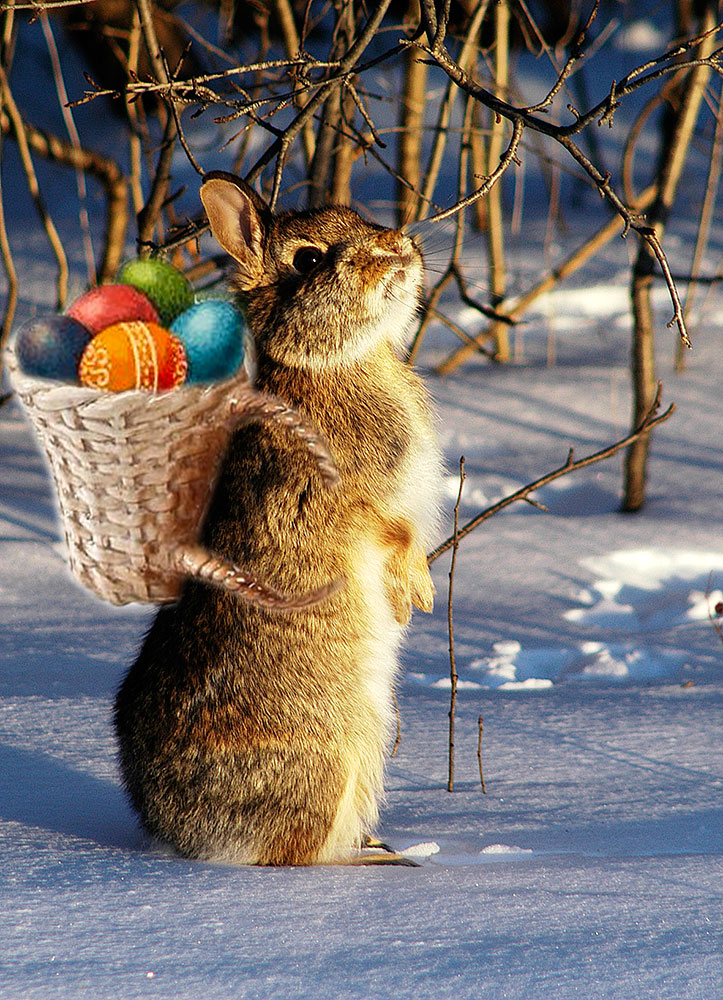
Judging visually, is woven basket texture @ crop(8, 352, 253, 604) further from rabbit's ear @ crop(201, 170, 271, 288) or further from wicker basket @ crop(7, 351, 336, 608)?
rabbit's ear @ crop(201, 170, 271, 288)

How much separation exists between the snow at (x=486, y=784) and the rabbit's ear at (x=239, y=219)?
3.75ft

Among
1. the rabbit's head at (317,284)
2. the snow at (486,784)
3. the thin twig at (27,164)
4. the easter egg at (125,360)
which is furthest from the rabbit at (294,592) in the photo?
the thin twig at (27,164)

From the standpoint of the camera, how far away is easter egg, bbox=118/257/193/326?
5.15 ft

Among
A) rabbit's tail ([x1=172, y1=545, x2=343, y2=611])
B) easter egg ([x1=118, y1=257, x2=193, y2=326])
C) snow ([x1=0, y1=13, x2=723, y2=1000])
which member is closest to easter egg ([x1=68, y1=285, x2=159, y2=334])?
easter egg ([x1=118, y1=257, x2=193, y2=326])

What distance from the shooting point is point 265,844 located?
230cm

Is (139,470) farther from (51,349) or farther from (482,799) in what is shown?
(482,799)

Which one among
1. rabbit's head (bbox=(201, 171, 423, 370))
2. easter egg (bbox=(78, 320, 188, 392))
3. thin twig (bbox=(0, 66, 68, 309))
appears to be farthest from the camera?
thin twig (bbox=(0, 66, 68, 309))

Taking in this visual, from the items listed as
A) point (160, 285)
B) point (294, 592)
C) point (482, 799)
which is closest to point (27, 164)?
point (294, 592)

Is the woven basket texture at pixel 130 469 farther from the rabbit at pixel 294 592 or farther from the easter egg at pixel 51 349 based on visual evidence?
the rabbit at pixel 294 592

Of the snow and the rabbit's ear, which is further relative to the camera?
the rabbit's ear

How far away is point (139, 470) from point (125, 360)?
154 mm

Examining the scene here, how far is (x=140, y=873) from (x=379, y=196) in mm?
8035

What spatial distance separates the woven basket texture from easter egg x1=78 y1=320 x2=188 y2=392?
0.02 m

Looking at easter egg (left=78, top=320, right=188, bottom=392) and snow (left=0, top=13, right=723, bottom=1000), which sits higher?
easter egg (left=78, top=320, right=188, bottom=392)
